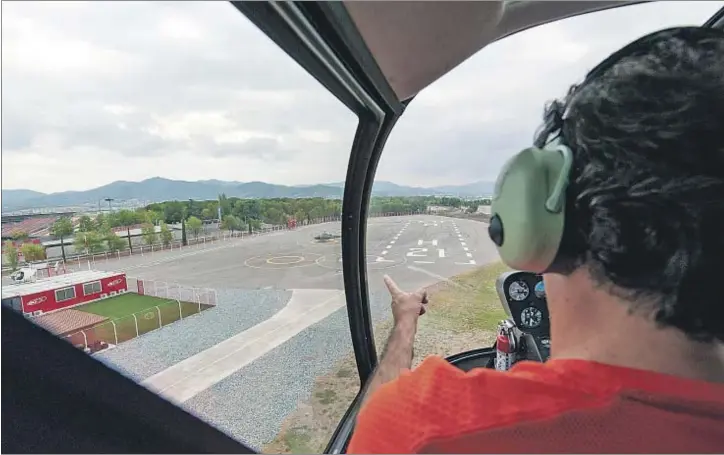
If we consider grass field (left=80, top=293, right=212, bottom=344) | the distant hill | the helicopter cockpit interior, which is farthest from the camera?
grass field (left=80, top=293, right=212, bottom=344)

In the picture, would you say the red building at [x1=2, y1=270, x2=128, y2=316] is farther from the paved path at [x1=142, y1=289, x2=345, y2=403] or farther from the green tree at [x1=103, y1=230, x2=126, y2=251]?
the paved path at [x1=142, y1=289, x2=345, y2=403]

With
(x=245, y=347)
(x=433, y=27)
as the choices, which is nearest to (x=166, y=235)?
(x=245, y=347)

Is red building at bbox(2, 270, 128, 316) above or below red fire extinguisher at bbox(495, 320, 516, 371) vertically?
above

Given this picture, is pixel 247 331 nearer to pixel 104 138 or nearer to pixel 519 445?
pixel 104 138

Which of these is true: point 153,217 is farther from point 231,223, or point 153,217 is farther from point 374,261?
point 374,261

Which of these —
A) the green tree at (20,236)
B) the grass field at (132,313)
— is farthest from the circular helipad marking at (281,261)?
the green tree at (20,236)

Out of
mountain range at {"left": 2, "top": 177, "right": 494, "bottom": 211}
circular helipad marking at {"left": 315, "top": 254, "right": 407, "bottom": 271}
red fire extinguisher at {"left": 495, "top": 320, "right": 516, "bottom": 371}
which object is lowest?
red fire extinguisher at {"left": 495, "top": 320, "right": 516, "bottom": 371}

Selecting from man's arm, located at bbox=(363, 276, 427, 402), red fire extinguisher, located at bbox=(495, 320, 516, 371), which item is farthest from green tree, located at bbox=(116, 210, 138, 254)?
red fire extinguisher, located at bbox=(495, 320, 516, 371)
